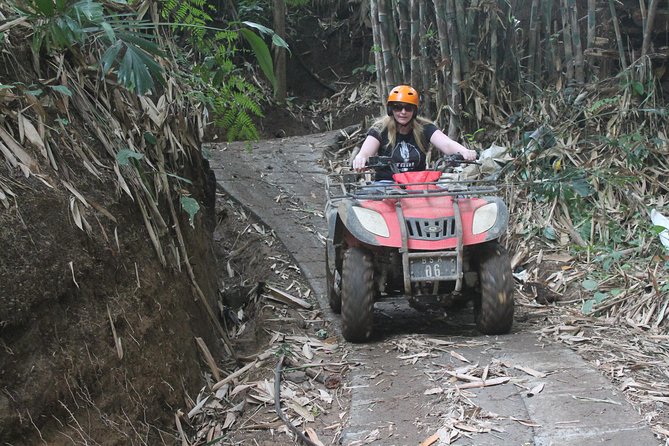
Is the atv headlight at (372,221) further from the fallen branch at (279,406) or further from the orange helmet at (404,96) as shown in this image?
the orange helmet at (404,96)

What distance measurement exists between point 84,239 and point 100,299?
30cm

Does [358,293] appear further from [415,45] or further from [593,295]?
[415,45]

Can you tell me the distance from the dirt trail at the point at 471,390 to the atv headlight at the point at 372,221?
2.41ft

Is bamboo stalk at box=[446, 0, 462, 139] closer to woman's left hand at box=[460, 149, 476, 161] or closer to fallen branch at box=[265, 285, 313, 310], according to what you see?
woman's left hand at box=[460, 149, 476, 161]

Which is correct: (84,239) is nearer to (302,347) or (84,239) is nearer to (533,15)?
(302,347)

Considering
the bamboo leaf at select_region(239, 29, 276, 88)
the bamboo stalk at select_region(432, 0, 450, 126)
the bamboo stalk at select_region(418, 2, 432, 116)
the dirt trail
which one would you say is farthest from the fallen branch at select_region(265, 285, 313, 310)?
the bamboo stalk at select_region(418, 2, 432, 116)

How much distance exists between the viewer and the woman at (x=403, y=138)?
582 centimetres

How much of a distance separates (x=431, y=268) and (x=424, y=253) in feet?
0.36

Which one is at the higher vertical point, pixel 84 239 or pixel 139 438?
pixel 84 239

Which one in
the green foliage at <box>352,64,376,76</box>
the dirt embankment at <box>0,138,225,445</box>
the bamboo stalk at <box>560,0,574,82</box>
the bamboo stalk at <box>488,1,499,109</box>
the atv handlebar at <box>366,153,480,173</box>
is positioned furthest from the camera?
the green foliage at <box>352,64,376,76</box>

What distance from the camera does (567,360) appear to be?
173 inches

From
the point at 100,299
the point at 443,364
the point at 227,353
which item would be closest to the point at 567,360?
the point at 443,364

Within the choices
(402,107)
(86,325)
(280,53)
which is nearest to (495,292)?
(402,107)

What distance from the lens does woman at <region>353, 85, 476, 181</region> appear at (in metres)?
5.82
